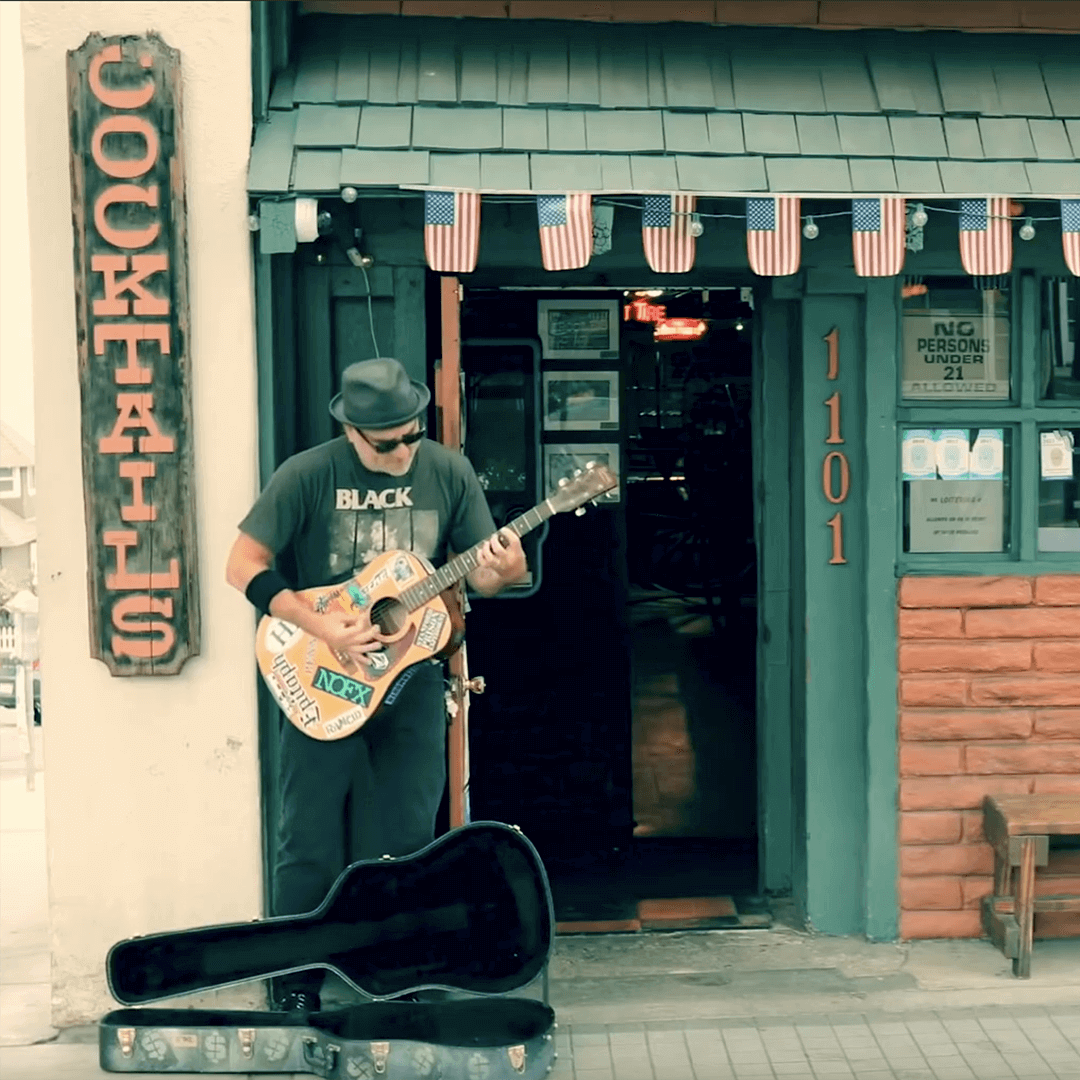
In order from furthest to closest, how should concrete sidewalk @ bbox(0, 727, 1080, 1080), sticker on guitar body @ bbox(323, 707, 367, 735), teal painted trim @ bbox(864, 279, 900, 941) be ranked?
teal painted trim @ bbox(864, 279, 900, 941), sticker on guitar body @ bbox(323, 707, 367, 735), concrete sidewalk @ bbox(0, 727, 1080, 1080)

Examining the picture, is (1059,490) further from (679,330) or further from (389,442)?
(389,442)

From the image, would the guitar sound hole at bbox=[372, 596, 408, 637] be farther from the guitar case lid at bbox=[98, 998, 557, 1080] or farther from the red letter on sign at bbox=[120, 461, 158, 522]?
the guitar case lid at bbox=[98, 998, 557, 1080]

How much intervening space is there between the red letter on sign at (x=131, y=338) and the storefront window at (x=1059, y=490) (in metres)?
3.13

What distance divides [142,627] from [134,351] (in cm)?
89

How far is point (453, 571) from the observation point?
17.3 feet

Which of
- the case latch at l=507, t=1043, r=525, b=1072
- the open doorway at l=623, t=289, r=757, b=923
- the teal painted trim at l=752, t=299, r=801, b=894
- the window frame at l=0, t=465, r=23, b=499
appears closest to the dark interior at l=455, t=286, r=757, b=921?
the open doorway at l=623, t=289, r=757, b=923

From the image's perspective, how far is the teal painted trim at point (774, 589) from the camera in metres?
6.50

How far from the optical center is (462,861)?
17.7ft

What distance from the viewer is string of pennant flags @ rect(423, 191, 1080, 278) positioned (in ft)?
17.8

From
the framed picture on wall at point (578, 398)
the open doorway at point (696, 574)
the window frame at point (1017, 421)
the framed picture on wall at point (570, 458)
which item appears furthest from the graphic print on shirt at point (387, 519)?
the open doorway at point (696, 574)

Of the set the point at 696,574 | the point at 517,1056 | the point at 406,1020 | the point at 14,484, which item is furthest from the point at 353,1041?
the point at 14,484

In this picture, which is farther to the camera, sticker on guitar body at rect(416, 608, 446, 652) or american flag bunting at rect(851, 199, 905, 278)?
american flag bunting at rect(851, 199, 905, 278)

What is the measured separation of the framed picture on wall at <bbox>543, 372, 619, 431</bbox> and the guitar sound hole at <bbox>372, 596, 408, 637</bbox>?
5.56ft

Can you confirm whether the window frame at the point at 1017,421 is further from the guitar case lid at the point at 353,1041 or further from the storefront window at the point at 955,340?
the guitar case lid at the point at 353,1041
